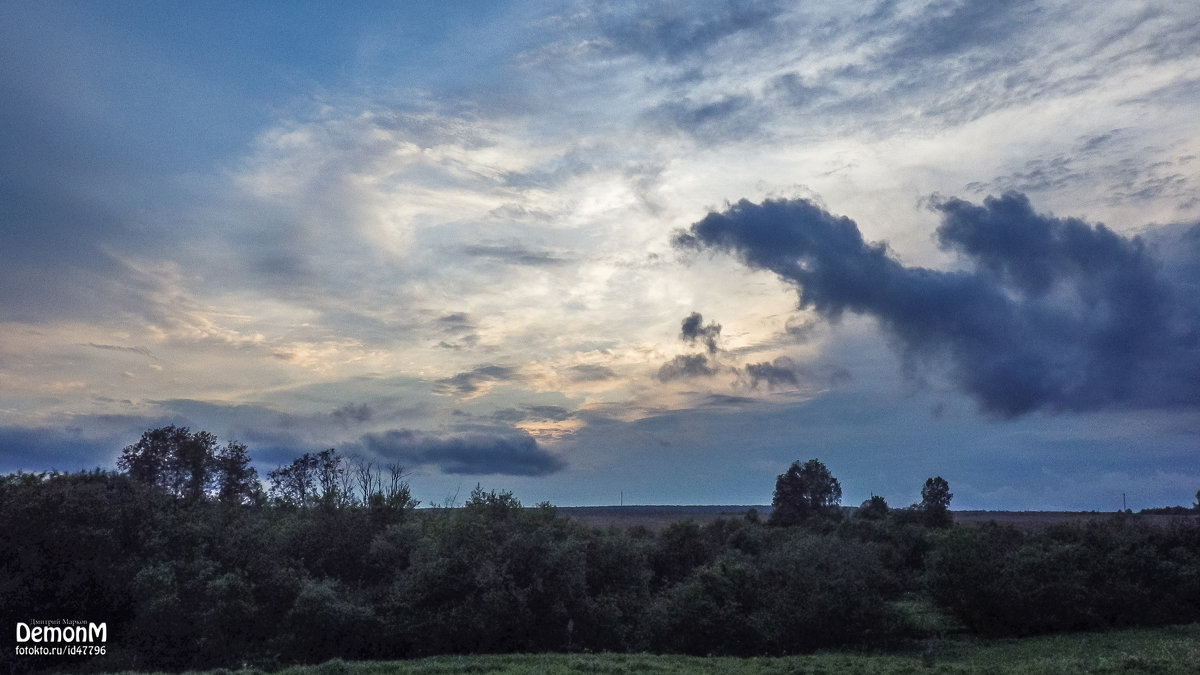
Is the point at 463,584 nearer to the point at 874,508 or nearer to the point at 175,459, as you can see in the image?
the point at 175,459

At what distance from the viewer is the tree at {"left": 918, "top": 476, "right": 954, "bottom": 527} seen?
8031 centimetres

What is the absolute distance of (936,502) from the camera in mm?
88000

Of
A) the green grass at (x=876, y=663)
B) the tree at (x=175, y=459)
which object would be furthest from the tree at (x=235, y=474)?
the green grass at (x=876, y=663)

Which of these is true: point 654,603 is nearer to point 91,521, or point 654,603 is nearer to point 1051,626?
point 1051,626

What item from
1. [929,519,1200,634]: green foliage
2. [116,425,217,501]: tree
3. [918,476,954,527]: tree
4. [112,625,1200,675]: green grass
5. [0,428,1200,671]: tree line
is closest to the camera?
[112,625,1200,675]: green grass

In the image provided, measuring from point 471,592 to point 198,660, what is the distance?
435 inches

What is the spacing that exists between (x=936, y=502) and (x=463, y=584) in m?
69.5

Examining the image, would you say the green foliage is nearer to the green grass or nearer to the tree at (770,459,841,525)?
the green grass

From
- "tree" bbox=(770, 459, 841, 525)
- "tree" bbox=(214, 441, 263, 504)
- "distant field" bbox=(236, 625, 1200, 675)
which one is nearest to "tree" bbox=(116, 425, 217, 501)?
"tree" bbox=(214, 441, 263, 504)

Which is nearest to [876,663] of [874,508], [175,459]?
[175,459]

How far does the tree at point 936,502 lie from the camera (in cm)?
8031

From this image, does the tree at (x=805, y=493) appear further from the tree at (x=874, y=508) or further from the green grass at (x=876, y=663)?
the green grass at (x=876, y=663)

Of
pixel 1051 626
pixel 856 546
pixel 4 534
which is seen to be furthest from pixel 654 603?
pixel 4 534

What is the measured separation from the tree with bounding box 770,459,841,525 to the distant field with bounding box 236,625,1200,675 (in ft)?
198
